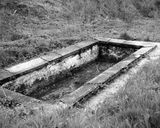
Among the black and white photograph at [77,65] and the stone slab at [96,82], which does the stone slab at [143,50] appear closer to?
the black and white photograph at [77,65]

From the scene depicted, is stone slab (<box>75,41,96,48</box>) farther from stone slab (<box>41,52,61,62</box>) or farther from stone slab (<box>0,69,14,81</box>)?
stone slab (<box>0,69,14,81</box>)

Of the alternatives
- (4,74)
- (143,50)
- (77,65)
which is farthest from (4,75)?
(143,50)

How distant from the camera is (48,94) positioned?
183 inches

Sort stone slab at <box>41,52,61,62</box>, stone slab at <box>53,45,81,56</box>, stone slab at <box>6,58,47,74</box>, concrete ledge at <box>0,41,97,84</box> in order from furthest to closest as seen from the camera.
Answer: stone slab at <box>53,45,81,56</box>, stone slab at <box>41,52,61,62</box>, stone slab at <box>6,58,47,74</box>, concrete ledge at <box>0,41,97,84</box>

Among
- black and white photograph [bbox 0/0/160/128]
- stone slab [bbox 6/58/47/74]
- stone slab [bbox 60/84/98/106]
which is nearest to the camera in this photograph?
black and white photograph [bbox 0/0/160/128]

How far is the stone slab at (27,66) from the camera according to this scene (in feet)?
14.3

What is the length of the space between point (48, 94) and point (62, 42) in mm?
2070

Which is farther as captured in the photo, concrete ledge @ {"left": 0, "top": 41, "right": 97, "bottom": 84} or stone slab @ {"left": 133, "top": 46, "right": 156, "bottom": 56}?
stone slab @ {"left": 133, "top": 46, "right": 156, "bottom": 56}

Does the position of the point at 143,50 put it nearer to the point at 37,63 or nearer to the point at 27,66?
the point at 37,63

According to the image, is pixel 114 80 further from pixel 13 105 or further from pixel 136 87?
pixel 13 105

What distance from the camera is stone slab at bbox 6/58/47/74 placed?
4.36 m

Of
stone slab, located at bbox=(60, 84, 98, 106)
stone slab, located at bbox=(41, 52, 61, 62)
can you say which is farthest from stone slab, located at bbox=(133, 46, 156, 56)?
stone slab, located at bbox=(60, 84, 98, 106)

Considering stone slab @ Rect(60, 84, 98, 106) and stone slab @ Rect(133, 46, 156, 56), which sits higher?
stone slab @ Rect(133, 46, 156, 56)

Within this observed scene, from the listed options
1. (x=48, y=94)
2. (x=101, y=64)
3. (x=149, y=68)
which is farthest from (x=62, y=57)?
(x=149, y=68)
